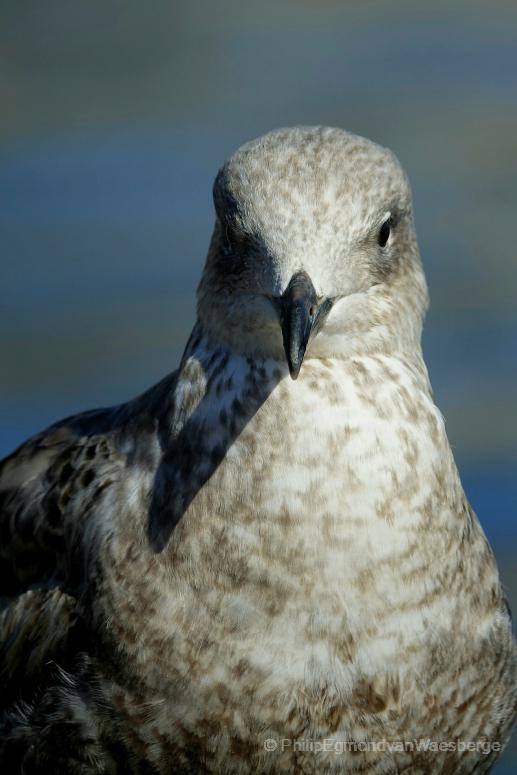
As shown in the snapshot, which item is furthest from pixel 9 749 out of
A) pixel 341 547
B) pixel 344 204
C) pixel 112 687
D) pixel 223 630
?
pixel 344 204

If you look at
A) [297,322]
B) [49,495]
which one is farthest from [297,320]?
[49,495]

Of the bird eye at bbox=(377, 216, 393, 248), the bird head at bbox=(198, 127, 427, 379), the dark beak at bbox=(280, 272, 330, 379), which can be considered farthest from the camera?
the bird eye at bbox=(377, 216, 393, 248)

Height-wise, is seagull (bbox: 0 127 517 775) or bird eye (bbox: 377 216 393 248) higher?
bird eye (bbox: 377 216 393 248)

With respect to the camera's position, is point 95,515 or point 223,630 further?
point 95,515

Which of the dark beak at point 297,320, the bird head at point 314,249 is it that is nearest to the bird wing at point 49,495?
the bird head at point 314,249

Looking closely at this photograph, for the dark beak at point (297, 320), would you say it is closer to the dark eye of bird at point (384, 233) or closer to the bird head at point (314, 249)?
the bird head at point (314, 249)

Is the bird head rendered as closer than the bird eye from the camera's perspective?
Yes

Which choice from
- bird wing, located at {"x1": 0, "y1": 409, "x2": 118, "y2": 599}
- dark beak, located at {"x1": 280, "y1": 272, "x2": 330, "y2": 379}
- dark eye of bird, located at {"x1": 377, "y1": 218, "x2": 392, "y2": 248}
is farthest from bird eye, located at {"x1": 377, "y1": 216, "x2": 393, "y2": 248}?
bird wing, located at {"x1": 0, "y1": 409, "x2": 118, "y2": 599}

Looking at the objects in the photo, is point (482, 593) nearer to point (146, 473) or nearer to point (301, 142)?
point (146, 473)

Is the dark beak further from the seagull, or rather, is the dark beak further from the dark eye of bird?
the dark eye of bird
